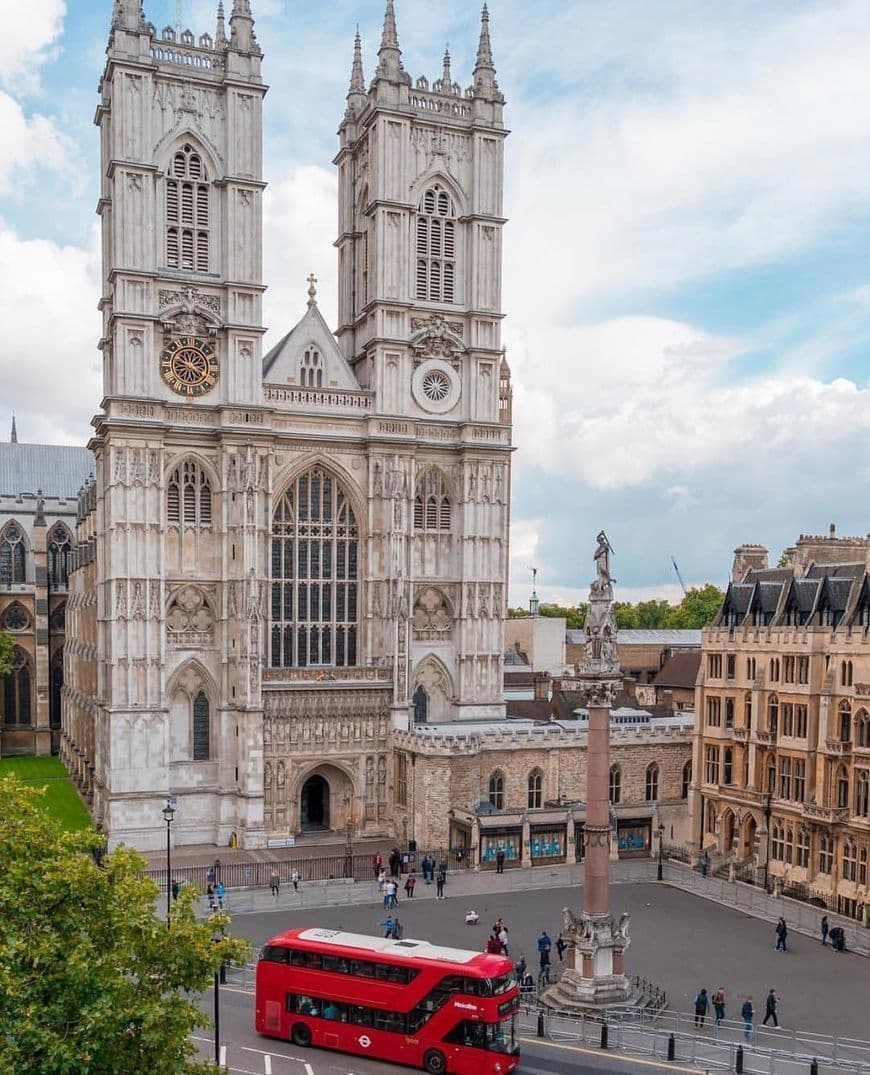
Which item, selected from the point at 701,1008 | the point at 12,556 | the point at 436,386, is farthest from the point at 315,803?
the point at 12,556

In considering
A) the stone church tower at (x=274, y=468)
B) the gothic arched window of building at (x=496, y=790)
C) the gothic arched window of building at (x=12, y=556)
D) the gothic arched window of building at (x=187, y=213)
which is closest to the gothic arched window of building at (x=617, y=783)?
the gothic arched window of building at (x=496, y=790)

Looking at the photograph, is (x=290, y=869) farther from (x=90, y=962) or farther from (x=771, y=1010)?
(x=90, y=962)

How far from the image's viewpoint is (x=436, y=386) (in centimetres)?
5847

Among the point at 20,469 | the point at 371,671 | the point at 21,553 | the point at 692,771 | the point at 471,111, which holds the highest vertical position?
the point at 471,111

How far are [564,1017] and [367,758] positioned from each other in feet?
85.2

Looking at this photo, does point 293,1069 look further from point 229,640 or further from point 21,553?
point 21,553

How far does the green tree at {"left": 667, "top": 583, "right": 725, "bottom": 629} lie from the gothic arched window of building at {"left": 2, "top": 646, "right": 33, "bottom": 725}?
65.7 metres

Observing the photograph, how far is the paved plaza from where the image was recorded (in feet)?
104

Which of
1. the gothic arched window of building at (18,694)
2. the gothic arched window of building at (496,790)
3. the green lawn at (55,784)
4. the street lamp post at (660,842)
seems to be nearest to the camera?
the street lamp post at (660,842)

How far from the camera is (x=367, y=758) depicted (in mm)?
54719

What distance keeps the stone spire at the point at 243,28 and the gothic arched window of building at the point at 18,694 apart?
47.5m

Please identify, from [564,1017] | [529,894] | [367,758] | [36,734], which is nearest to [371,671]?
[367,758]

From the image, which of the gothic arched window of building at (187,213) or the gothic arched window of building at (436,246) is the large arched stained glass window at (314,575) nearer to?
the gothic arched window of building at (436,246)

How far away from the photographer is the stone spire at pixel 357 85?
6372cm
